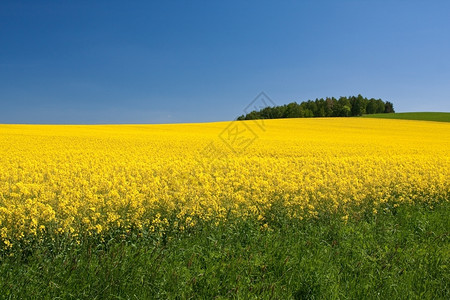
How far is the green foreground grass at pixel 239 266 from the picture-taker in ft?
11.2

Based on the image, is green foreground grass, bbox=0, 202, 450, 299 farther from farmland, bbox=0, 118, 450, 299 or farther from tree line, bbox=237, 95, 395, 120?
tree line, bbox=237, 95, 395, 120

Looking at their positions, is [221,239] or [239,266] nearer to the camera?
[239,266]

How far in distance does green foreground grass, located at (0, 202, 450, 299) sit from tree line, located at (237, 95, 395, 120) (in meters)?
64.1

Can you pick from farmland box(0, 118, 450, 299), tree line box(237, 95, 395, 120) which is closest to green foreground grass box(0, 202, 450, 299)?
farmland box(0, 118, 450, 299)

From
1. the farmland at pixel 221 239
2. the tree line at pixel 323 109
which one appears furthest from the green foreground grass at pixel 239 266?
the tree line at pixel 323 109

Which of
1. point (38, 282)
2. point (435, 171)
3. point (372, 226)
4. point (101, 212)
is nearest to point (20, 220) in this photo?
point (101, 212)

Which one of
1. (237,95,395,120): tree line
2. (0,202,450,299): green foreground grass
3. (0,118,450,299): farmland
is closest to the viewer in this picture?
(0,202,450,299): green foreground grass

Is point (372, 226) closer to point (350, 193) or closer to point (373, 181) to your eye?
point (350, 193)

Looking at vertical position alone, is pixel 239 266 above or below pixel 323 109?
below

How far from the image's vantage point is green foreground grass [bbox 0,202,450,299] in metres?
3.41

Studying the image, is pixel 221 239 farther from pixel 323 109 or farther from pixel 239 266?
pixel 323 109

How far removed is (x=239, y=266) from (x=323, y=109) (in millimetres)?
77676

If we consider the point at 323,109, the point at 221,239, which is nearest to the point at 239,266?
the point at 221,239

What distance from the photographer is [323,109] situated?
76.6 meters
